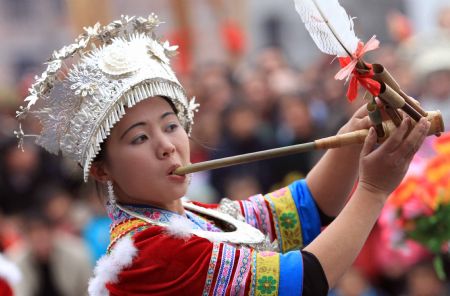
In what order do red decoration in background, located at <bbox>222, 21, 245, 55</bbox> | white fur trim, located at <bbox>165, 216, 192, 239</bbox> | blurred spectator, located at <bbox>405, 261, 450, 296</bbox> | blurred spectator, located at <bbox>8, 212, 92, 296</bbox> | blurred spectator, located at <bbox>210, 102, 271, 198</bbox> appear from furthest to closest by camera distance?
red decoration in background, located at <bbox>222, 21, 245, 55</bbox> → blurred spectator, located at <bbox>210, 102, 271, 198</bbox> → blurred spectator, located at <bbox>8, 212, 92, 296</bbox> → blurred spectator, located at <bbox>405, 261, 450, 296</bbox> → white fur trim, located at <bbox>165, 216, 192, 239</bbox>

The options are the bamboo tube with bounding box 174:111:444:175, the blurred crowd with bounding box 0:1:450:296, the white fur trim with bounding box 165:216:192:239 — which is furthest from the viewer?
the blurred crowd with bounding box 0:1:450:296

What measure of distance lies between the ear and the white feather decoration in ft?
2.79

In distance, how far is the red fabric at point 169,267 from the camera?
3180 mm

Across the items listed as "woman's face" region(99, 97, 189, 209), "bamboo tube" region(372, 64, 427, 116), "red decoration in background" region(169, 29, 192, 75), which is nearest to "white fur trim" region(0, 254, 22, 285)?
"woman's face" region(99, 97, 189, 209)

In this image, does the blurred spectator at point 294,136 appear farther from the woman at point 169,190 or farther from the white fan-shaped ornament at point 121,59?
the white fan-shaped ornament at point 121,59

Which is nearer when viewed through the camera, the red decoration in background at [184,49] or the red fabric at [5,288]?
the red fabric at [5,288]

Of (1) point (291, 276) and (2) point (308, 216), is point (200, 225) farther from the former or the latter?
(1) point (291, 276)

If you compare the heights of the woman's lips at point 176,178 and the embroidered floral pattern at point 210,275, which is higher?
the woman's lips at point 176,178

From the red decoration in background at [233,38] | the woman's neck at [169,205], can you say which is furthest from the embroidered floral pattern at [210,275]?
the red decoration in background at [233,38]

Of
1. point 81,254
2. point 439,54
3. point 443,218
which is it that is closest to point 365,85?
point 443,218

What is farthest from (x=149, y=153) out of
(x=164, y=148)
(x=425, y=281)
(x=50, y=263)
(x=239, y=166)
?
(x=239, y=166)

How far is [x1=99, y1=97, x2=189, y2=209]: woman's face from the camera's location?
334cm

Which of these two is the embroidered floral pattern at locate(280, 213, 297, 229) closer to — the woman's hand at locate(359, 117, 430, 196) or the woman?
the woman

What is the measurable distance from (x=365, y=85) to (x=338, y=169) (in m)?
0.64
